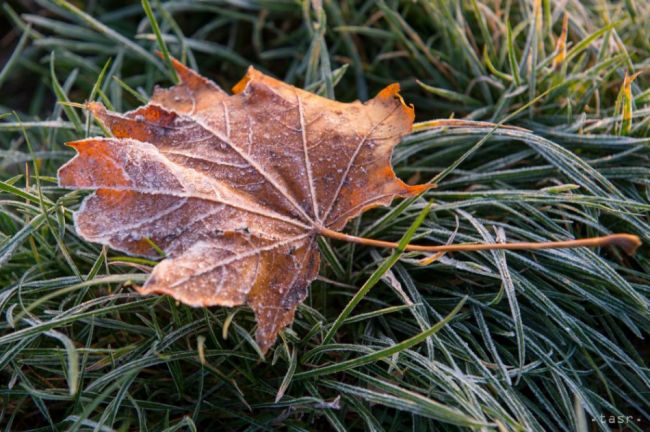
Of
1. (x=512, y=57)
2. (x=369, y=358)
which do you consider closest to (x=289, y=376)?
(x=369, y=358)

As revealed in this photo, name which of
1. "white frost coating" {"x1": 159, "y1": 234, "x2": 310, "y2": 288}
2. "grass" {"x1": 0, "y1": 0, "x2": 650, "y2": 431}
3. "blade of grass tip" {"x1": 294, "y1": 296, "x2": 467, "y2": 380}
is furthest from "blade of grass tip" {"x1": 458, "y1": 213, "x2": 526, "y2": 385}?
"white frost coating" {"x1": 159, "y1": 234, "x2": 310, "y2": 288}

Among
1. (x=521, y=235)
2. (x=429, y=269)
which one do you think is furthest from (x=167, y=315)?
(x=521, y=235)

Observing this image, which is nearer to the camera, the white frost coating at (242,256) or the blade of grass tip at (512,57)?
the white frost coating at (242,256)

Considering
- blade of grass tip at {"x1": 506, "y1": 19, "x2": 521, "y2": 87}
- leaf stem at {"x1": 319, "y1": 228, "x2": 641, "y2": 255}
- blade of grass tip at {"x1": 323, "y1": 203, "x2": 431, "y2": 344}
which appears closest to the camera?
leaf stem at {"x1": 319, "y1": 228, "x2": 641, "y2": 255}

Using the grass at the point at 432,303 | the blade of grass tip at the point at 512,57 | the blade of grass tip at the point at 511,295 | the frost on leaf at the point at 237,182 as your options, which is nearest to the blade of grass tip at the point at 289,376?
the grass at the point at 432,303

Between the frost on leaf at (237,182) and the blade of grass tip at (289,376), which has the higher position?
the frost on leaf at (237,182)

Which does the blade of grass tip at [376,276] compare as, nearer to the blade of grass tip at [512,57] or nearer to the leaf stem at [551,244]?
the leaf stem at [551,244]

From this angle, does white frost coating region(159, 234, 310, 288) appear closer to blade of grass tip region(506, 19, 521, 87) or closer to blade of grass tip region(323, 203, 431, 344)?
blade of grass tip region(323, 203, 431, 344)

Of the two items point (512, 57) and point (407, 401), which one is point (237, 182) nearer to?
point (407, 401)
